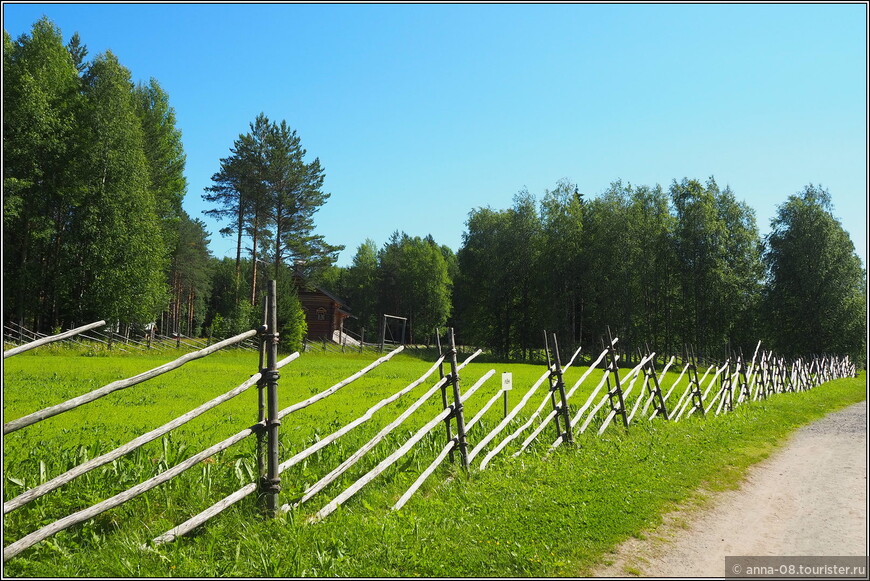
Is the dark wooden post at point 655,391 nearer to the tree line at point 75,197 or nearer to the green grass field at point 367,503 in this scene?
the green grass field at point 367,503

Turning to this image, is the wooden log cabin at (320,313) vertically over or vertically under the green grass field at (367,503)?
over

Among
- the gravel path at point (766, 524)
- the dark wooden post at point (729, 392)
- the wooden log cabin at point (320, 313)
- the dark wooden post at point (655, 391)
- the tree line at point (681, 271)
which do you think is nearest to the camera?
the gravel path at point (766, 524)

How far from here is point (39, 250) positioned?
1209 inches

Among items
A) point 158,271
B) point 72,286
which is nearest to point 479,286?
point 158,271

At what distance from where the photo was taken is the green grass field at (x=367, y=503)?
4383 millimetres

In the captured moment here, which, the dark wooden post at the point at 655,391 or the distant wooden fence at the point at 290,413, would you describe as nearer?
the distant wooden fence at the point at 290,413

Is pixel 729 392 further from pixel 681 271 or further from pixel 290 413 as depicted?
pixel 681 271

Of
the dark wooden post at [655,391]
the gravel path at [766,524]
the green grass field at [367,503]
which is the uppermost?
the dark wooden post at [655,391]

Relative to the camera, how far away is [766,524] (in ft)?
19.1

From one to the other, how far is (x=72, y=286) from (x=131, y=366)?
1261 cm

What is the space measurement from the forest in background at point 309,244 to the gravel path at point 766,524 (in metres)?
24.6

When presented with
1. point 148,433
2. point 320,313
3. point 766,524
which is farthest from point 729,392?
point 320,313

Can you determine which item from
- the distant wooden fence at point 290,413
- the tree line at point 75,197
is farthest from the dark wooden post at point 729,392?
the tree line at point 75,197

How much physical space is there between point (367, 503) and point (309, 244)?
132 ft
